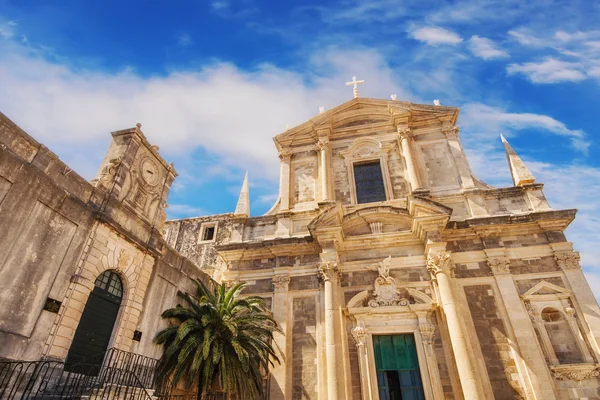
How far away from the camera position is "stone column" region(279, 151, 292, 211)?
17078mm

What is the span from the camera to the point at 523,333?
12.0m

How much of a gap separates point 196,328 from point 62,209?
4871 mm

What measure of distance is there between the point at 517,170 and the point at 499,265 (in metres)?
4.63

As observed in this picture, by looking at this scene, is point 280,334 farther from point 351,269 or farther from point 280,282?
point 351,269

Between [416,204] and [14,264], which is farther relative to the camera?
[416,204]

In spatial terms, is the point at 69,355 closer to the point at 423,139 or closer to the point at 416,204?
the point at 416,204

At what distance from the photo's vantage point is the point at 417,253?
1414 centimetres

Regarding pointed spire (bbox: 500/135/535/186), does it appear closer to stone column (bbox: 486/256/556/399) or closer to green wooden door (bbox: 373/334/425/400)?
stone column (bbox: 486/256/556/399)

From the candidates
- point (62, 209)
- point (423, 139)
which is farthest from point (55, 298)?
point (423, 139)

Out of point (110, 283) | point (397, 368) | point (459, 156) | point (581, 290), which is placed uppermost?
point (459, 156)

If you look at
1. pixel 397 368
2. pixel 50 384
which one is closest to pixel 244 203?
pixel 397 368

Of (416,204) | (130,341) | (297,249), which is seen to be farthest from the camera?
(297,249)

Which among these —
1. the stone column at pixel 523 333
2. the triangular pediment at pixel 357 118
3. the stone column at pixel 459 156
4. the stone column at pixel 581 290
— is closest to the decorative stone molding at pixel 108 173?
the triangular pediment at pixel 357 118

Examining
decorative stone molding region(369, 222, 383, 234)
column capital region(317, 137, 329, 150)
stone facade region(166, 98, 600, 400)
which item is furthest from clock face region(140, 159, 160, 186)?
decorative stone molding region(369, 222, 383, 234)
